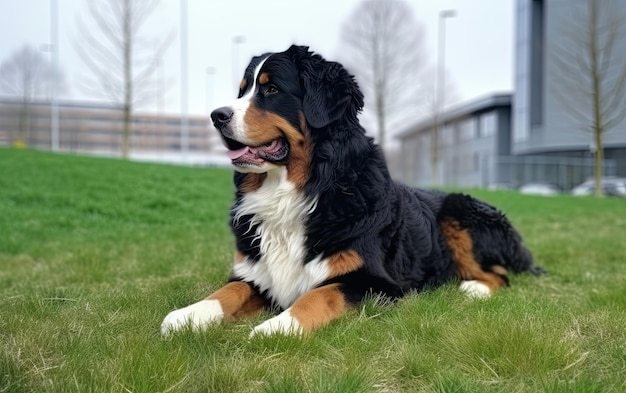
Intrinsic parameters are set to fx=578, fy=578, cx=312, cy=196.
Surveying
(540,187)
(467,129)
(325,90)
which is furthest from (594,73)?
(467,129)

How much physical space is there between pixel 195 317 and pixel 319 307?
716 mm

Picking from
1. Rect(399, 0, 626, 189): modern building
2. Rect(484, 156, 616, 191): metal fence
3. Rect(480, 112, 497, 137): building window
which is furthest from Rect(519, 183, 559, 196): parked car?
Rect(480, 112, 497, 137): building window

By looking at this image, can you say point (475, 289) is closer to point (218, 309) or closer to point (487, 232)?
point (487, 232)

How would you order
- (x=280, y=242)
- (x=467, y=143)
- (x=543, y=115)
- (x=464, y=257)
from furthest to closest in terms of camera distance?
(x=467, y=143)
(x=543, y=115)
(x=464, y=257)
(x=280, y=242)

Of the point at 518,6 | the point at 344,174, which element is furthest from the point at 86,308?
the point at 518,6

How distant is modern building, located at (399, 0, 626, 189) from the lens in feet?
94.0

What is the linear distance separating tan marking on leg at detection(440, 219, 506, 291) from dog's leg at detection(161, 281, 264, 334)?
1.99m

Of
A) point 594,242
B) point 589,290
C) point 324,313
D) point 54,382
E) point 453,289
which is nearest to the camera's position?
point 54,382

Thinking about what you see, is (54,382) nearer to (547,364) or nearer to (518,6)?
(547,364)

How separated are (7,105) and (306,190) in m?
42.3

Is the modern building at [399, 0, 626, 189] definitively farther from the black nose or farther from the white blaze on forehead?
the black nose

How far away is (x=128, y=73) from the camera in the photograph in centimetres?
2862

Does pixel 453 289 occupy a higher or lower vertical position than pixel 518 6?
lower

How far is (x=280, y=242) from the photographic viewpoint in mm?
4016
